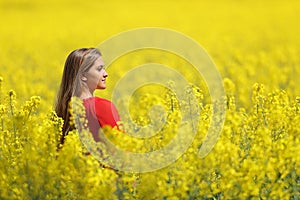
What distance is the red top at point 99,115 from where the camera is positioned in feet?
15.8

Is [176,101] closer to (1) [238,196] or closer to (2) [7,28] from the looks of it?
(1) [238,196]

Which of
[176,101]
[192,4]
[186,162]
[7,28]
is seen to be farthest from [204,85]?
[192,4]

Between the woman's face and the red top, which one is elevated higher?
the woman's face

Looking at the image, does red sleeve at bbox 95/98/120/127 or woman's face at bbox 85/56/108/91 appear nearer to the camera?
red sleeve at bbox 95/98/120/127

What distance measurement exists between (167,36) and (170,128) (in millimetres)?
16002

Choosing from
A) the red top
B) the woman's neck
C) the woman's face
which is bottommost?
the red top

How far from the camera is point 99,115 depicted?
482 centimetres

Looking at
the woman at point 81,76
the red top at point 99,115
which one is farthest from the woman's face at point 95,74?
the red top at point 99,115

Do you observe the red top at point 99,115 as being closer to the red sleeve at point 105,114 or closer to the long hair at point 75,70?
the red sleeve at point 105,114

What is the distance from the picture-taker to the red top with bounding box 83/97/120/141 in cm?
481

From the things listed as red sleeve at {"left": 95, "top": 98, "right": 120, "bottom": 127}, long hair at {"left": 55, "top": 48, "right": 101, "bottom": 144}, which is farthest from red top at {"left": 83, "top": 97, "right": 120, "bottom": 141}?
long hair at {"left": 55, "top": 48, "right": 101, "bottom": 144}

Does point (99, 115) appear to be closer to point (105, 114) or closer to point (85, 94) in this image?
point (105, 114)

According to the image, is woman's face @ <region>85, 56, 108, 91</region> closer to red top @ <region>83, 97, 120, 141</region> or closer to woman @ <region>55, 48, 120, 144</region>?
woman @ <region>55, 48, 120, 144</region>

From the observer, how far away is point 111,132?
403 centimetres
